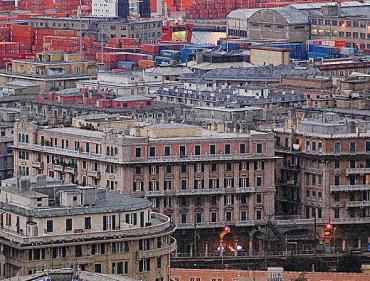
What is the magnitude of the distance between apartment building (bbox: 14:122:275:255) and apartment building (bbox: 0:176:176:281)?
2087cm

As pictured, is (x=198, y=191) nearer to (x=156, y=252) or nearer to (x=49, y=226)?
(x=156, y=252)

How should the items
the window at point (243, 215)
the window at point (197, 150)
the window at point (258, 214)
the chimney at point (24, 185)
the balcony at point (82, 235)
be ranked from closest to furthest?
the balcony at point (82, 235)
the chimney at point (24, 185)
the window at point (197, 150)
the window at point (243, 215)
the window at point (258, 214)

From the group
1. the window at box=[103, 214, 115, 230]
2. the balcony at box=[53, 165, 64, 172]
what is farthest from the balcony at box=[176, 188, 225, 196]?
the window at box=[103, 214, 115, 230]

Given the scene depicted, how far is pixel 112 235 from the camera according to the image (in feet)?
335

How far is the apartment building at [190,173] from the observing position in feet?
412

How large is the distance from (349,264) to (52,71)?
67022mm

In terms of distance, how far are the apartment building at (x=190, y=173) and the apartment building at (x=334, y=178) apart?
341 cm

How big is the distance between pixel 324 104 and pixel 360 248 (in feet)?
91.6

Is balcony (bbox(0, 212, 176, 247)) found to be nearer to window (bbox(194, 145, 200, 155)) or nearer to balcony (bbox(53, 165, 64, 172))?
window (bbox(194, 145, 200, 155))

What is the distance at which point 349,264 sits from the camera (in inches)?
4690

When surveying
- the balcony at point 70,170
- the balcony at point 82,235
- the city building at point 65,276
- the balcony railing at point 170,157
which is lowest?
the balcony at point 70,170

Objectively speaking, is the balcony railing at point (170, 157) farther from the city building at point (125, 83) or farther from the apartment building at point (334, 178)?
the city building at point (125, 83)

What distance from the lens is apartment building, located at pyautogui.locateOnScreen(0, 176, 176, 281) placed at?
10088 cm

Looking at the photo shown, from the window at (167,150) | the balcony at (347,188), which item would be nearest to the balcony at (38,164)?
the window at (167,150)
